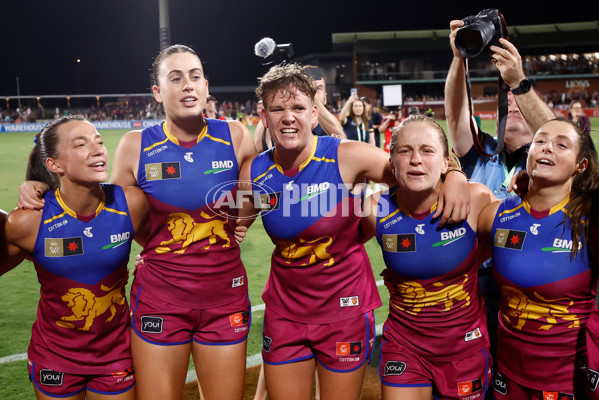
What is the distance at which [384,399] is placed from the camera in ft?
8.97

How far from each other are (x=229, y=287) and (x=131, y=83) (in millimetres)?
83518

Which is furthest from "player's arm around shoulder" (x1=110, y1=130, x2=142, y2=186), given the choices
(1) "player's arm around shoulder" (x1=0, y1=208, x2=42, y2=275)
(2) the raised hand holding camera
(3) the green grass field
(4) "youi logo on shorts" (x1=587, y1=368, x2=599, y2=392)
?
(4) "youi logo on shorts" (x1=587, y1=368, x2=599, y2=392)

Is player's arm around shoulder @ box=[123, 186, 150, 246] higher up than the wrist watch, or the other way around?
the wrist watch

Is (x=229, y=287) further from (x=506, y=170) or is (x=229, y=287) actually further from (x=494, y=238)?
(x=506, y=170)

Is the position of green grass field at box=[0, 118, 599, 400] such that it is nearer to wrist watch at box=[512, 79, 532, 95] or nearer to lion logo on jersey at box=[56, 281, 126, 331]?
lion logo on jersey at box=[56, 281, 126, 331]

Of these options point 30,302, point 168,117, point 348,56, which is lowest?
point 30,302

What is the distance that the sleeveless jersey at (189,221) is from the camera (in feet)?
9.89

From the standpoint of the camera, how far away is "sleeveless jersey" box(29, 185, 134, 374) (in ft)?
9.16

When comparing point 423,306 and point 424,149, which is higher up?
point 424,149

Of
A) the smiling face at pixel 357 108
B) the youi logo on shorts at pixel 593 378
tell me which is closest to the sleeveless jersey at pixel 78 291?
the youi logo on shorts at pixel 593 378

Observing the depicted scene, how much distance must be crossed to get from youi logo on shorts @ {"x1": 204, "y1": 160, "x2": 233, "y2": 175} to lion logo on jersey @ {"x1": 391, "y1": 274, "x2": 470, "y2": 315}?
117 centimetres

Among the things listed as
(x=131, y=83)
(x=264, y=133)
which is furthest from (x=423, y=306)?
(x=131, y=83)

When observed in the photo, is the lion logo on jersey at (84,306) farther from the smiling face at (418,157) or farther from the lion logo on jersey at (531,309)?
the lion logo on jersey at (531,309)

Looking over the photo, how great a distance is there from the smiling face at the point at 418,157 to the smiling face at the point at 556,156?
45 cm
